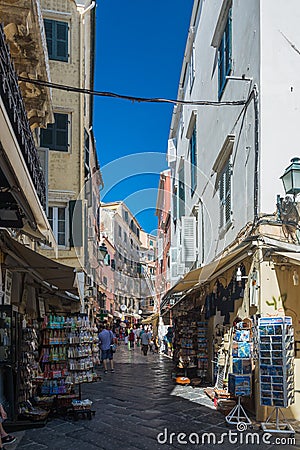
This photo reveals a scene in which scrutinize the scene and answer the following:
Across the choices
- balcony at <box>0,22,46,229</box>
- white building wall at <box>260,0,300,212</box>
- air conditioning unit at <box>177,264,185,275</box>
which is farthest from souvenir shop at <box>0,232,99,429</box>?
air conditioning unit at <box>177,264,185,275</box>

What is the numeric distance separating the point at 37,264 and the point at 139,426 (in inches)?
140

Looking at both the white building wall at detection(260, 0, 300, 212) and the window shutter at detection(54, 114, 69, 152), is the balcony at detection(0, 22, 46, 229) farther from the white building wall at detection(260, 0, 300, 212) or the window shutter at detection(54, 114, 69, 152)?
the window shutter at detection(54, 114, 69, 152)

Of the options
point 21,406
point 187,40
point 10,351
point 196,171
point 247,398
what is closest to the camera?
point 10,351

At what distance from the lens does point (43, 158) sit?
14.5 metres

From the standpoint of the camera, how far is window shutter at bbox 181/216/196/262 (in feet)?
65.2

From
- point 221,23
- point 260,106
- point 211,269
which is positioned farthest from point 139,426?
point 221,23

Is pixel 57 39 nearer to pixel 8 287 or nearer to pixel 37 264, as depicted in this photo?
pixel 37 264

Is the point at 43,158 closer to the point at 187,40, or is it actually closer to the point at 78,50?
the point at 78,50

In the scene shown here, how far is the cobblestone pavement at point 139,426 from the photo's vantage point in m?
8.23

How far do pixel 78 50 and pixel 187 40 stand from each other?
469cm

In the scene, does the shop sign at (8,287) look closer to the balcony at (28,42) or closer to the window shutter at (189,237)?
the balcony at (28,42)

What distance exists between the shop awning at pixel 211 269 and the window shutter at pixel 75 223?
203 inches

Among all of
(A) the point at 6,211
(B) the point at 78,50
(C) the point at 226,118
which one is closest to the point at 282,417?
(A) the point at 6,211

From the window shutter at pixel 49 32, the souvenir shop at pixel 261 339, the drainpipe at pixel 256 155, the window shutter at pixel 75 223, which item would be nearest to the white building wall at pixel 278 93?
the drainpipe at pixel 256 155
